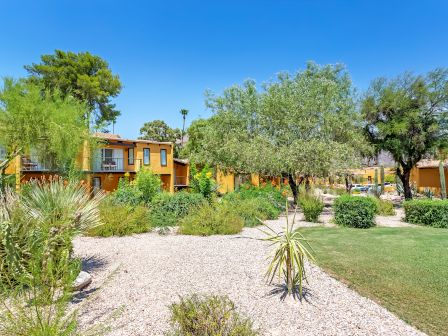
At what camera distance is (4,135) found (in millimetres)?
8906

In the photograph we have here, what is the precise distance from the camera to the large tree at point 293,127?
49.8 feet

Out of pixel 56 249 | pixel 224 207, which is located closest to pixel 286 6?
pixel 224 207

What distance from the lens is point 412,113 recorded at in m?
18.9

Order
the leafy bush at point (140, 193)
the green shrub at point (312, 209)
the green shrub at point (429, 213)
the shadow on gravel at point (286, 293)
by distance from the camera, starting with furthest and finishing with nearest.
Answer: the leafy bush at point (140, 193), the green shrub at point (312, 209), the green shrub at point (429, 213), the shadow on gravel at point (286, 293)

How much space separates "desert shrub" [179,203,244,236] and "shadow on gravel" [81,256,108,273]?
3390mm

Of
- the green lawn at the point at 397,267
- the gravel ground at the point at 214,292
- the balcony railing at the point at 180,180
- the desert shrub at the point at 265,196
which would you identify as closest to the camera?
the gravel ground at the point at 214,292

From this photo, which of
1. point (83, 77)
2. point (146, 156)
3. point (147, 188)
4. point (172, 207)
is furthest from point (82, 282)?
point (83, 77)

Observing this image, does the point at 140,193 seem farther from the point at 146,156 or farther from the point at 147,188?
the point at 146,156

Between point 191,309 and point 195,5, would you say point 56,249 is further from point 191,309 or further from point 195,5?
point 195,5

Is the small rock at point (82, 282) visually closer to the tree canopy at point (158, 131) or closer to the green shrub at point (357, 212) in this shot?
the green shrub at point (357, 212)

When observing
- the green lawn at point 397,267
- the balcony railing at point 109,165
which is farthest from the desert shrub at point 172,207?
the balcony railing at point 109,165

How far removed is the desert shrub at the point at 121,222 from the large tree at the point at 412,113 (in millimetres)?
15568

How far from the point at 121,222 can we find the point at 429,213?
1224 centimetres

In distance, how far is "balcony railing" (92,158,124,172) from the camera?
83.6ft
